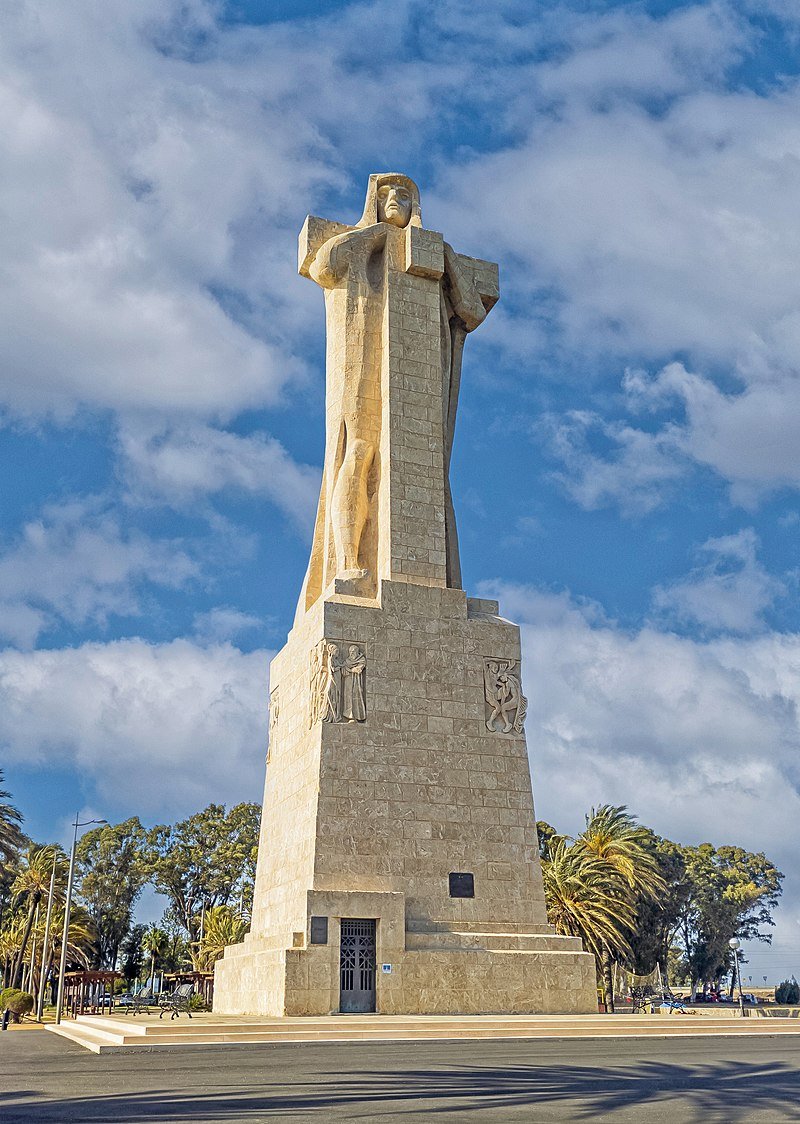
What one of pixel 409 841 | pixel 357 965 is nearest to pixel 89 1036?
pixel 357 965

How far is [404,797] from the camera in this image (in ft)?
71.4

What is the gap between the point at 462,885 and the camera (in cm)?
2150

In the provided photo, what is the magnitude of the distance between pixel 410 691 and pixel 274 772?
14.4 ft

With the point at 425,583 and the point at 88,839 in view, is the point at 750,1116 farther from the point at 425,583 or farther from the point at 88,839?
the point at 88,839

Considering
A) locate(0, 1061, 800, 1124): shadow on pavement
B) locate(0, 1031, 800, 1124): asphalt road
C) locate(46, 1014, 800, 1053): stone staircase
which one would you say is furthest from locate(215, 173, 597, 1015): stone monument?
locate(0, 1061, 800, 1124): shadow on pavement

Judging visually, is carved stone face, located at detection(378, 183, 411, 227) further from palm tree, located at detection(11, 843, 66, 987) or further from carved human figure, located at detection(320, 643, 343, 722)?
palm tree, located at detection(11, 843, 66, 987)

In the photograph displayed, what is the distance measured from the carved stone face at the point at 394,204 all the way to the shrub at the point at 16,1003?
25.6 m

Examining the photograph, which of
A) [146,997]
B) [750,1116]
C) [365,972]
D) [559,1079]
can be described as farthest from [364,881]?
[146,997]

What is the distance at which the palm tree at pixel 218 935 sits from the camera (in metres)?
43.2

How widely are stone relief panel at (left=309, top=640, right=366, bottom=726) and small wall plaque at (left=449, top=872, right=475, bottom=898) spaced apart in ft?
11.5

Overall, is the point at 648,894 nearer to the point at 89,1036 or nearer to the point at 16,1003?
the point at 16,1003

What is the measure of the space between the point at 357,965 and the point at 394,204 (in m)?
17.2

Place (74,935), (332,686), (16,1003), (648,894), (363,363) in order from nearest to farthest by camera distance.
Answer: (332,686), (363,363), (16,1003), (648,894), (74,935)

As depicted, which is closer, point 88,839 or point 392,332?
point 392,332
